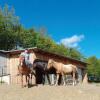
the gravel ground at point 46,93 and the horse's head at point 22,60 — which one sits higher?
the horse's head at point 22,60

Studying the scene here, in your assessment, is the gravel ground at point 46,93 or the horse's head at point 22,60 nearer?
the gravel ground at point 46,93

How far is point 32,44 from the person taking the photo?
2527 inches

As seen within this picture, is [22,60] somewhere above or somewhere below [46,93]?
above

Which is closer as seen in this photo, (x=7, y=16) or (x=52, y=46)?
(x=7, y=16)

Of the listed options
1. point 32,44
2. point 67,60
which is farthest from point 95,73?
point 67,60

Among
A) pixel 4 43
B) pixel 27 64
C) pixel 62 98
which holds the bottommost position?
pixel 62 98

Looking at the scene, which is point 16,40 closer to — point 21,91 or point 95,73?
point 95,73

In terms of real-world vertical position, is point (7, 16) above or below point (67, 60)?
above

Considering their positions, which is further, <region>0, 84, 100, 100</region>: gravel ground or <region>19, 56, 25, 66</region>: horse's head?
<region>19, 56, 25, 66</region>: horse's head

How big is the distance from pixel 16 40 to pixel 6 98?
149ft

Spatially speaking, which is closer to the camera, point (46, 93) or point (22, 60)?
point (46, 93)

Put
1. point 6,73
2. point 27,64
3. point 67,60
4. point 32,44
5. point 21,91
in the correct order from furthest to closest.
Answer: point 32,44 → point 67,60 → point 6,73 → point 27,64 → point 21,91

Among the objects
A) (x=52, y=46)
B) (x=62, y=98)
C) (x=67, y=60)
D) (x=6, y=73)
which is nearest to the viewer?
(x=62, y=98)

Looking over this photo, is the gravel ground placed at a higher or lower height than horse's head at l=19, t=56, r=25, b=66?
lower
